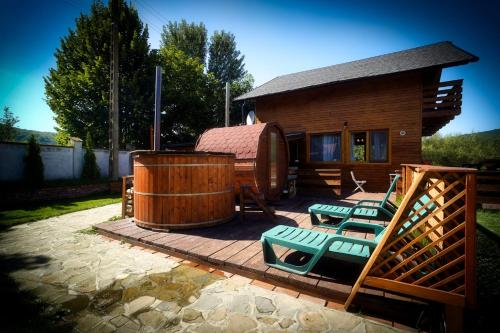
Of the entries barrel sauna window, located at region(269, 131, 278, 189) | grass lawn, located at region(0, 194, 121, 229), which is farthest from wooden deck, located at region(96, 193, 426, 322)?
grass lawn, located at region(0, 194, 121, 229)

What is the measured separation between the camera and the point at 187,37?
34.9 metres

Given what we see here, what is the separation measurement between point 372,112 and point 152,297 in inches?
495

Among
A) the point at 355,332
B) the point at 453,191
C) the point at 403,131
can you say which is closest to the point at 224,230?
the point at 355,332

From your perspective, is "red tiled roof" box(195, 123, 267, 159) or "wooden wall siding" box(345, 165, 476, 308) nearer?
"wooden wall siding" box(345, 165, 476, 308)

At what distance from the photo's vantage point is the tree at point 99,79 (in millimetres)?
19391

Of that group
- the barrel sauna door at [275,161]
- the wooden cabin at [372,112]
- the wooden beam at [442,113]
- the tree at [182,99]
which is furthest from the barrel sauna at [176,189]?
the tree at [182,99]

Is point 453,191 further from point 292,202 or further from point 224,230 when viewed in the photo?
point 292,202

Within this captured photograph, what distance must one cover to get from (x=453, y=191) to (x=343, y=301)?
1793 millimetres

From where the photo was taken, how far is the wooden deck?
3036 mm

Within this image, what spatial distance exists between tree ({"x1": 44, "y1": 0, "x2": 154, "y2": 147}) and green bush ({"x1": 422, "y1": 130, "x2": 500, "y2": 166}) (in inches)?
1383

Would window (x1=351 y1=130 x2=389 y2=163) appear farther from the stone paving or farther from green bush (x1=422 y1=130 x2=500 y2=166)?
green bush (x1=422 y1=130 x2=500 y2=166)

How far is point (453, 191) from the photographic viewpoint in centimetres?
245

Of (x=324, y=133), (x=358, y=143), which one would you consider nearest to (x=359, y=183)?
(x=324, y=133)

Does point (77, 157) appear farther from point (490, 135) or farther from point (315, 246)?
point (490, 135)
